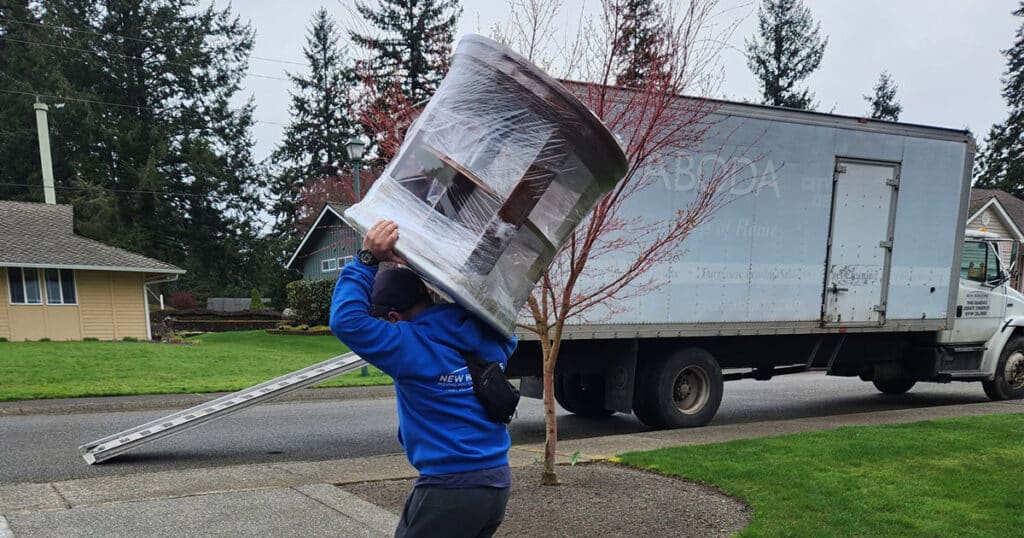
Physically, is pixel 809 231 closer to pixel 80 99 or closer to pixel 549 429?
pixel 549 429

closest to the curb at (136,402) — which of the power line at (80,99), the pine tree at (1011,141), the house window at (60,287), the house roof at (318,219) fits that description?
the house window at (60,287)

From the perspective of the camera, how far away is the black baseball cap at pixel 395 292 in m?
2.33

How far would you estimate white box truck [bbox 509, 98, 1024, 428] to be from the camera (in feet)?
27.2

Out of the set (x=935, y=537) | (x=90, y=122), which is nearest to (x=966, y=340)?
(x=935, y=537)

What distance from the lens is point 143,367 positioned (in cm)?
1550

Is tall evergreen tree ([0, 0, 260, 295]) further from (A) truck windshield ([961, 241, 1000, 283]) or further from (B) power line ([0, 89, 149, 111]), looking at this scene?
(A) truck windshield ([961, 241, 1000, 283])

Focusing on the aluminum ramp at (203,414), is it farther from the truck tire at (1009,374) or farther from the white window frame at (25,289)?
the white window frame at (25,289)

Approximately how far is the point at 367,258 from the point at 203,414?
223 inches

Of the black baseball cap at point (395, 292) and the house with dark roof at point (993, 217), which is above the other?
the black baseball cap at point (395, 292)

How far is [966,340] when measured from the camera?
10672 mm

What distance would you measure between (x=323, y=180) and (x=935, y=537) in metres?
44.7

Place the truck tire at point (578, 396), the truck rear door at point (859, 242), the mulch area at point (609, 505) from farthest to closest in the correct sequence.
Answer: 1. the truck tire at point (578, 396)
2. the truck rear door at point (859, 242)
3. the mulch area at point (609, 505)

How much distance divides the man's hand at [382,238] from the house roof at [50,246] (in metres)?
24.7

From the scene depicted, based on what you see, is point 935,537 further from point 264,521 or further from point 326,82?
point 326,82
